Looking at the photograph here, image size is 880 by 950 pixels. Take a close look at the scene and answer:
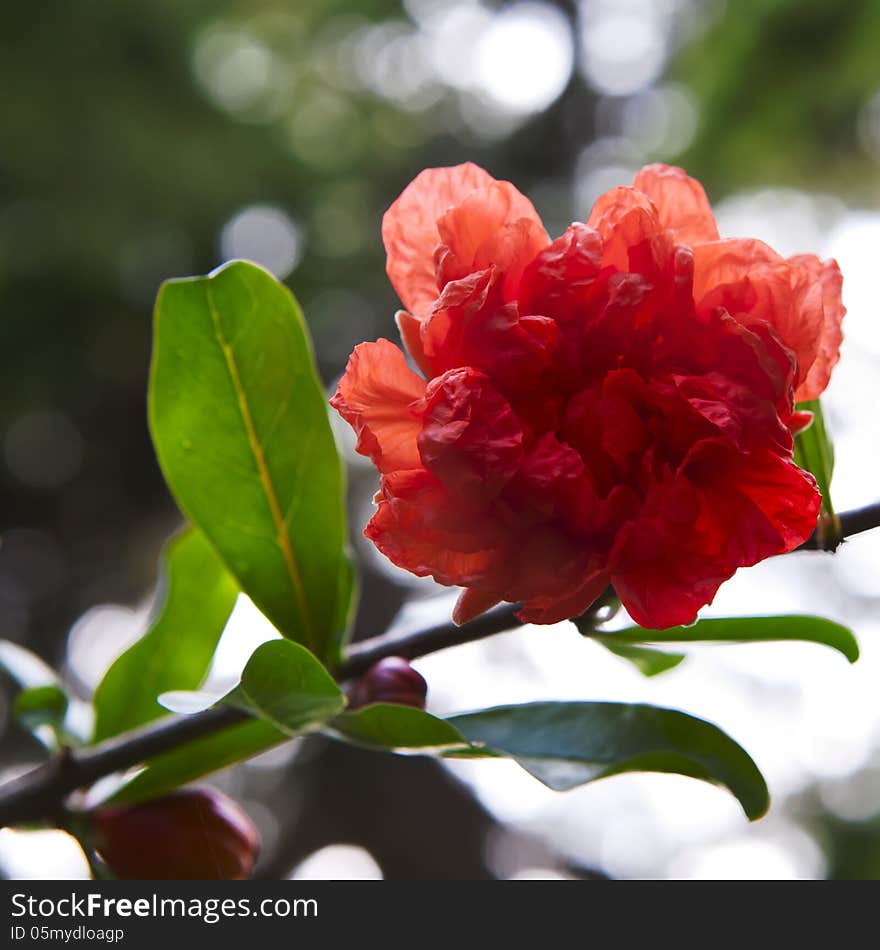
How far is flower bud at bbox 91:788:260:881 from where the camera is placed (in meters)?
0.49

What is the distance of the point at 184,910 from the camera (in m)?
0.45

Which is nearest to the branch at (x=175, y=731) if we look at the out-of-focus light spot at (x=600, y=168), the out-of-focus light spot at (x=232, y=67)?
the out-of-focus light spot at (x=232, y=67)

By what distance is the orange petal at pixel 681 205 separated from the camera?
0.38 metres

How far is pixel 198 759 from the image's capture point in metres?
0.49

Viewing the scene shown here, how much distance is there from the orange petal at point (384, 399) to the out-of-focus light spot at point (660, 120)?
2767 millimetres

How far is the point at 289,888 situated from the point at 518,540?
0.73 feet

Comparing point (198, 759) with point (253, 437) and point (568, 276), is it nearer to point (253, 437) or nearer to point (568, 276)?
point (253, 437)

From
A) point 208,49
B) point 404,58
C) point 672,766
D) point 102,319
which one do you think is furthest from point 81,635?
point 672,766

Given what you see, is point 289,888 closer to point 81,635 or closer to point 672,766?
point 672,766

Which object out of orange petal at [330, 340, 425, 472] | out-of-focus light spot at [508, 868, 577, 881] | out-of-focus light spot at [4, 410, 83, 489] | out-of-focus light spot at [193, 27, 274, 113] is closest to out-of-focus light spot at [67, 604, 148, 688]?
out-of-focus light spot at [4, 410, 83, 489]

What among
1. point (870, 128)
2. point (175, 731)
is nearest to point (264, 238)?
point (870, 128)

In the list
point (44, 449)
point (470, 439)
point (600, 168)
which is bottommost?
point (44, 449)

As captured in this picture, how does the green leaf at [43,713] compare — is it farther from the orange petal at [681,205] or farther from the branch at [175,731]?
the orange petal at [681,205]

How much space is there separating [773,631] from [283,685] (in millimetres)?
243
